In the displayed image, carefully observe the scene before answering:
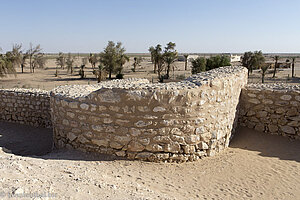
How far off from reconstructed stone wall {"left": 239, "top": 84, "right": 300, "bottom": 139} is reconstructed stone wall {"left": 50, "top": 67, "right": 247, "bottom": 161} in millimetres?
1906

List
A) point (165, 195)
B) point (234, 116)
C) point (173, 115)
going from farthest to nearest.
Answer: point (234, 116), point (173, 115), point (165, 195)

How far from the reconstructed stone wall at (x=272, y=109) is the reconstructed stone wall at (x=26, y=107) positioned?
255 inches

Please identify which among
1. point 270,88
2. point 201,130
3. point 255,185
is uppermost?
point 270,88

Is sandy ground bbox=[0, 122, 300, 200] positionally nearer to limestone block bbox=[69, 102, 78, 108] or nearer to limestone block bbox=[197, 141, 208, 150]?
limestone block bbox=[197, 141, 208, 150]

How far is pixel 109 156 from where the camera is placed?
5160mm

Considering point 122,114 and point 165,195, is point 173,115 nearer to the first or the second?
point 122,114

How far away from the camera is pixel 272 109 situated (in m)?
6.66

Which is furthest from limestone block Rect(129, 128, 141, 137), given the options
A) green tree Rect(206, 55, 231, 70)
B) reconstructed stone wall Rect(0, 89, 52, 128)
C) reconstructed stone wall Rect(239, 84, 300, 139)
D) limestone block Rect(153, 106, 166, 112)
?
green tree Rect(206, 55, 231, 70)

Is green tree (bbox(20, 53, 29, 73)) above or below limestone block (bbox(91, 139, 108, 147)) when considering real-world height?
above

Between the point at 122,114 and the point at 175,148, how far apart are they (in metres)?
1.33

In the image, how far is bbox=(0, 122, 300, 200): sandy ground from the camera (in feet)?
10.3

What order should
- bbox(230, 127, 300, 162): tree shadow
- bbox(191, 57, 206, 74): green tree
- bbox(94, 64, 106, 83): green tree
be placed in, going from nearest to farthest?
bbox(230, 127, 300, 162): tree shadow < bbox(94, 64, 106, 83): green tree < bbox(191, 57, 206, 74): green tree

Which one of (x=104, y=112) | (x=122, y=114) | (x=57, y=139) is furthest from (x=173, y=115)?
(x=57, y=139)

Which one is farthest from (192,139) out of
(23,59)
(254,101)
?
(23,59)
